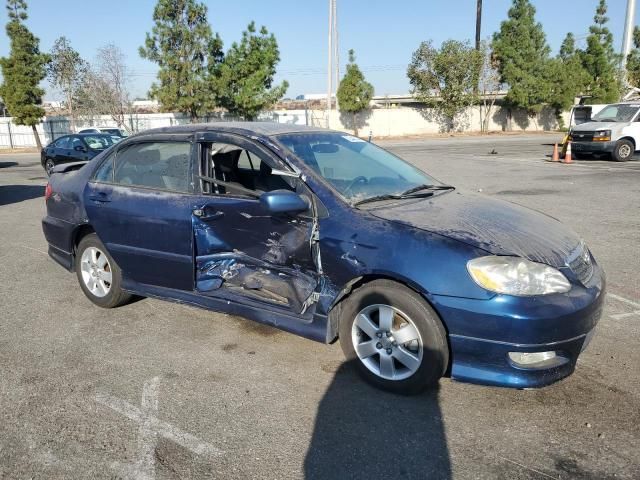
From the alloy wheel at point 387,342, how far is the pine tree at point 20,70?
36.5 metres

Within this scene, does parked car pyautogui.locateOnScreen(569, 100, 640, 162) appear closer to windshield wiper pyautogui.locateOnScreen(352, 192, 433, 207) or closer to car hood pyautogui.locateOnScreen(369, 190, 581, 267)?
car hood pyautogui.locateOnScreen(369, 190, 581, 267)

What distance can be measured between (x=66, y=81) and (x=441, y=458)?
43.4 m

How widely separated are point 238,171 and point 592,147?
1679 centimetres

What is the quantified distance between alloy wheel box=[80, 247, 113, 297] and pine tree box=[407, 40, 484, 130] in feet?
128

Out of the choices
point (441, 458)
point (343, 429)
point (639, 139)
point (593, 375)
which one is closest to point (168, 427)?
point (343, 429)

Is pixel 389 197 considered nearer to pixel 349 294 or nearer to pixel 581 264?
pixel 349 294

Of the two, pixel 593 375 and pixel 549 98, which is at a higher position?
pixel 549 98

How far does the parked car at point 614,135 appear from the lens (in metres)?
17.8

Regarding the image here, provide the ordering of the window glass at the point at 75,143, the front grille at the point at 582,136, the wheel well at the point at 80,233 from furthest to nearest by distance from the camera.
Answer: the window glass at the point at 75,143 → the front grille at the point at 582,136 → the wheel well at the point at 80,233

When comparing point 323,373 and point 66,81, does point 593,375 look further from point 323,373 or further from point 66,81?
point 66,81

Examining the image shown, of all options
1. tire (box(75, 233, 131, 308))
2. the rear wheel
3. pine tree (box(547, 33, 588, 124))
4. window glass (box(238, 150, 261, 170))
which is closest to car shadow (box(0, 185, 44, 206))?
the rear wheel

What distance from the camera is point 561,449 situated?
9.25 feet

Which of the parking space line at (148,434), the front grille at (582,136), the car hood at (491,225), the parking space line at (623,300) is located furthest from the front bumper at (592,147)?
the parking space line at (148,434)

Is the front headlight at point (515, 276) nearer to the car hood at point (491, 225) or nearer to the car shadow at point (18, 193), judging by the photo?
the car hood at point (491, 225)
